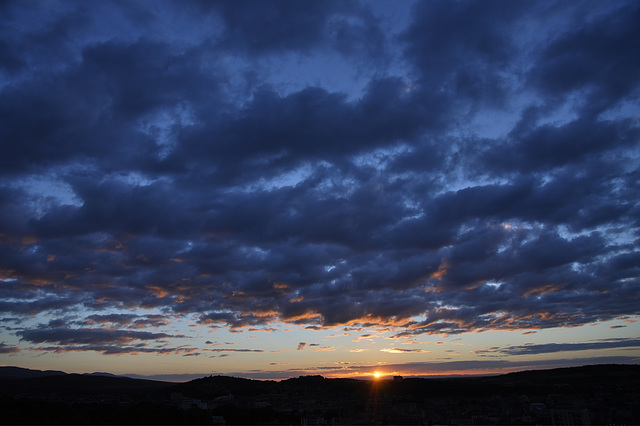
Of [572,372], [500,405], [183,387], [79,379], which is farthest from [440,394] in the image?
[79,379]

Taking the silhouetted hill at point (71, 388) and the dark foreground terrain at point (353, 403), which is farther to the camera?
the silhouetted hill at point (71, 388)

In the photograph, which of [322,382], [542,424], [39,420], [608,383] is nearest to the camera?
[39,420]

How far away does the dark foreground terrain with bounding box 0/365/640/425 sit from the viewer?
1373 inches

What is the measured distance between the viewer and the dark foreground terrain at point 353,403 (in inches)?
1373

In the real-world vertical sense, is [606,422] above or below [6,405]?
below

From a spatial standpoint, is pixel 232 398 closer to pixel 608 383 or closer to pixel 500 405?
pixel 500 405

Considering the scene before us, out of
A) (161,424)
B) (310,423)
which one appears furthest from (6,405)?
(310,423)

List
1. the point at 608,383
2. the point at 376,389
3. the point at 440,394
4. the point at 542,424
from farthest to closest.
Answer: the point at 376,389, the point at 608,383, the point at 440,394, the point at 542,424

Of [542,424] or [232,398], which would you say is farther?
[232,398]

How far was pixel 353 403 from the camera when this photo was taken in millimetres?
52594

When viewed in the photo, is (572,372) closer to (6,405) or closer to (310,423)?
(310,423)

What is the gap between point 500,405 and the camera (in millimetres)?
49062

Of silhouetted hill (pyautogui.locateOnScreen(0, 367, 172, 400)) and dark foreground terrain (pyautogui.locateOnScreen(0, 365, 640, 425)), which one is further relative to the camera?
silhouetted hill (pyautogui.locateOnScreen(0, 367, 172, 400))

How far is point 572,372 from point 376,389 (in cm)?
3893
